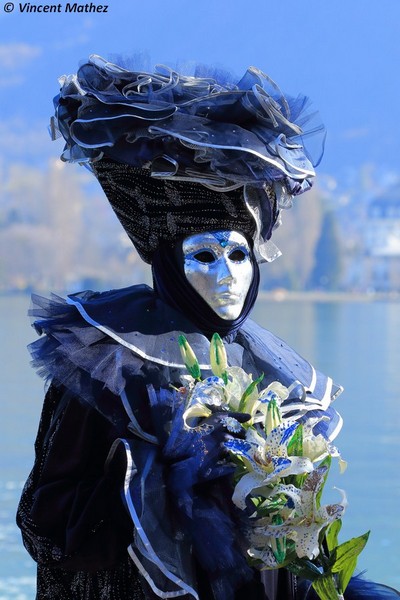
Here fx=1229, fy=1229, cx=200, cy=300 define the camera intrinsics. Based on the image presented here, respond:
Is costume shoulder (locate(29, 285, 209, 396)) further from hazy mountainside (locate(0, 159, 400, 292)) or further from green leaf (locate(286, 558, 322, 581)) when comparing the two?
hazy mountainside (locate(0, 159, 400, 292))

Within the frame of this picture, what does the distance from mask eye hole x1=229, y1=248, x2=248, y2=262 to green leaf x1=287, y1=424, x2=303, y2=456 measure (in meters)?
0.32

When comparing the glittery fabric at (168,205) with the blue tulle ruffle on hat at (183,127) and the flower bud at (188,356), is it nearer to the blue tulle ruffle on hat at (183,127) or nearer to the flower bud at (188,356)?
the blue tulle ruffle on hat at (183,127)

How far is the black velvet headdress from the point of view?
175cm

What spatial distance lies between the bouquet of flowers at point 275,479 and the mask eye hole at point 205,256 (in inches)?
6.5

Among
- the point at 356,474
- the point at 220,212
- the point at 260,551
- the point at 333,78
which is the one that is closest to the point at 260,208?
the point at 220,212

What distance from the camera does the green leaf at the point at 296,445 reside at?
5.29 feet

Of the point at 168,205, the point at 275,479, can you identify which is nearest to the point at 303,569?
the point at 275,479

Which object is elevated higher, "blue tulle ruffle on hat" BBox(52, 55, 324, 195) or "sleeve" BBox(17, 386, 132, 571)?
"blue tulle ruffle on hat" BBox(52, 55, 324, 195)

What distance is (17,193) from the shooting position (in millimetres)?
22578

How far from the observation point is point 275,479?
1.57 m

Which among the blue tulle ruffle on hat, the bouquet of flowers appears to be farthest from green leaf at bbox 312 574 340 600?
the blue tulle ruffle on hat

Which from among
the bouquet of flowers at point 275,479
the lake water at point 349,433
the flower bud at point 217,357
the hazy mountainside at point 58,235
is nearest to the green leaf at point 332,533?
the bouquet of flowers at point 275,479

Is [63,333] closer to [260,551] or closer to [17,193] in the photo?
[260,551]

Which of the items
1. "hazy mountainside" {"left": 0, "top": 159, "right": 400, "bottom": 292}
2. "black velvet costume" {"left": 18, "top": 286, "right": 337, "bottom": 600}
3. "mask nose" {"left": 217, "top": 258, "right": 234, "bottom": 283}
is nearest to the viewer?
"black velvet costume" {"left": 18, "top": 286, "right": 337, "bottom": 600}
